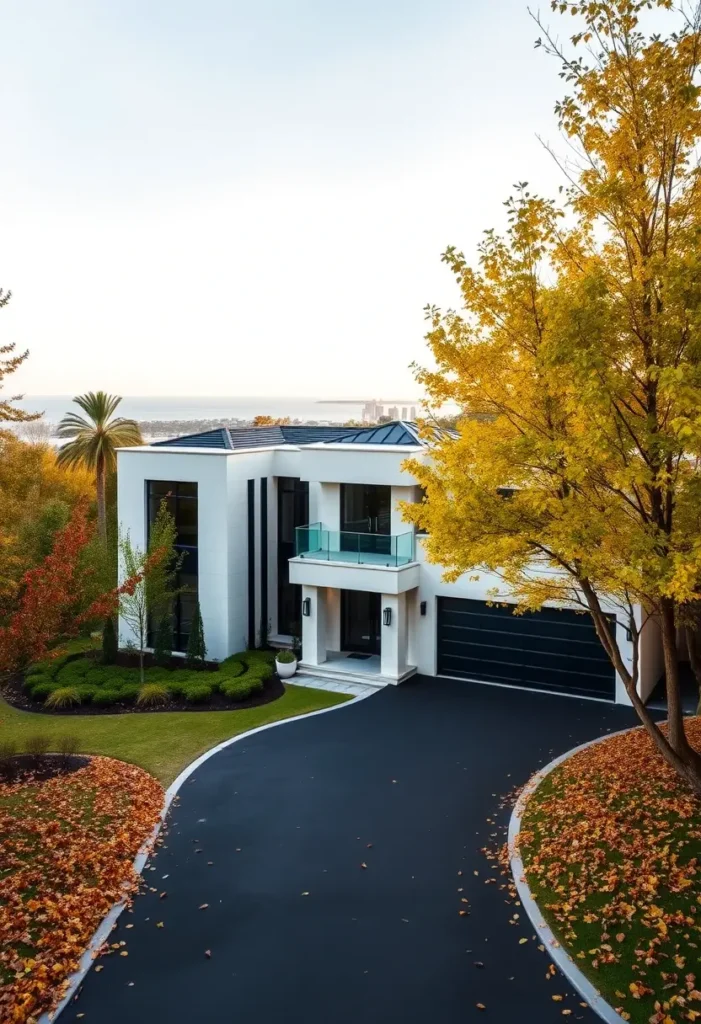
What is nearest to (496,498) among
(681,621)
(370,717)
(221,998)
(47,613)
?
(681,621)

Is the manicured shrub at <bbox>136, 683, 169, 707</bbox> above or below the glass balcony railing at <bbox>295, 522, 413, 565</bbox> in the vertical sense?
below

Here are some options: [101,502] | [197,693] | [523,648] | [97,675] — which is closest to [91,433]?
[101,502]

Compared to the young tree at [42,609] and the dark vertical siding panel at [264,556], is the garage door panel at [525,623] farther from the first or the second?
the young tree at [42,609]

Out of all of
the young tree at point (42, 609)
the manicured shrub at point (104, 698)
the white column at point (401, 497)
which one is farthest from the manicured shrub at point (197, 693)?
the white column at point (401, 497)

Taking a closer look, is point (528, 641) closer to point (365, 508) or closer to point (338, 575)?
point (338, 575)

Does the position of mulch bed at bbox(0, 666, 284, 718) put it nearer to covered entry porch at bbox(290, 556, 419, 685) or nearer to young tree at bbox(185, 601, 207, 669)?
covered entry porch at bbox(290, 556, 419, 685)

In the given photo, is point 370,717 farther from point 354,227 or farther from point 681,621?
point 354,227

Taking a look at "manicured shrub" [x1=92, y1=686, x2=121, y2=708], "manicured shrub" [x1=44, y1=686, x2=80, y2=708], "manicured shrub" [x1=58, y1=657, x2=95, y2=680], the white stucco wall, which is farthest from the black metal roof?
"manicured shrub" [x1=44, y1=686, x2=80, y2=708]
